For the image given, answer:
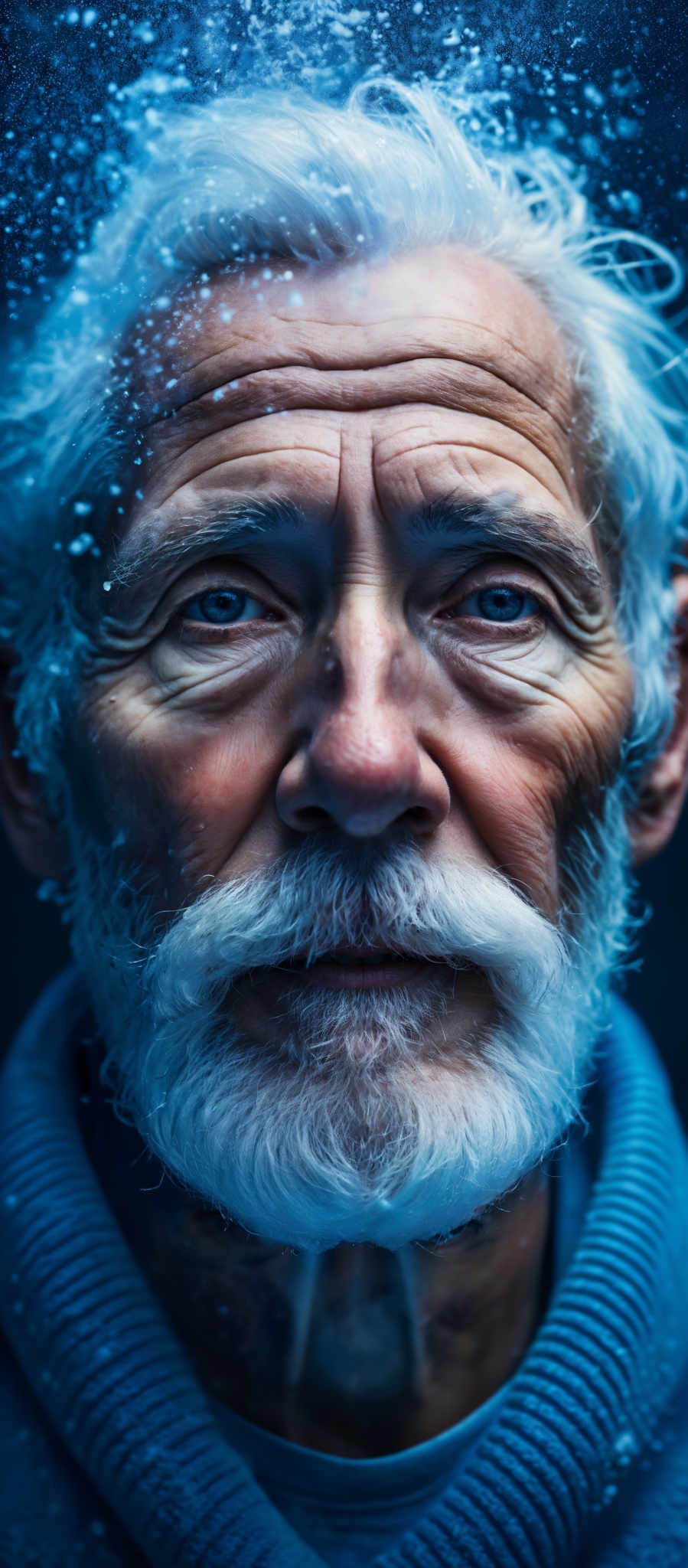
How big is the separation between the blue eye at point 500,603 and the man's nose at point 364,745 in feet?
0.30

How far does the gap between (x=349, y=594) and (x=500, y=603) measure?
0.59 ft

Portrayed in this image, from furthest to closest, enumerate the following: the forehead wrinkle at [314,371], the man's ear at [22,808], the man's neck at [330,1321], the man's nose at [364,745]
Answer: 1. the man's ear at [22,808]
2. the man's neck at [330,1321]
3. the forehead wrinkle at [314,371]
4. the man's nose at [364,745]

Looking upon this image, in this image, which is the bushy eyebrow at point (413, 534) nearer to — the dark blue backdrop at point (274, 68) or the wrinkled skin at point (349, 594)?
the wrinkled skin at point (349, 594)

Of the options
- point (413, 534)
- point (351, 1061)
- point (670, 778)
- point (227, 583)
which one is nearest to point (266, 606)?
point (227, 583)

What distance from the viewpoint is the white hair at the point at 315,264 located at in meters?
1.12

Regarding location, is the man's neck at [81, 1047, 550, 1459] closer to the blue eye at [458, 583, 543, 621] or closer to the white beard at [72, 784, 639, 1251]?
the white beard at [72, 784, 639, 1251]

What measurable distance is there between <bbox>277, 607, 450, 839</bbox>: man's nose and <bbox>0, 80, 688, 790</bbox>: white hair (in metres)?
0.29

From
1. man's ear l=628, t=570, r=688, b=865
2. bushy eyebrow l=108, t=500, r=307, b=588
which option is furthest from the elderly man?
man's ear l=628, t=570, r=688, b=865

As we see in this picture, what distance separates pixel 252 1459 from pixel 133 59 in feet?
4.30

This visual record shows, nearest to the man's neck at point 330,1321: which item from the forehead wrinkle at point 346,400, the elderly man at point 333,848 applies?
the elderly man at point 333,848

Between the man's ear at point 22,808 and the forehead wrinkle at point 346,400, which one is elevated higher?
the forehead wrinkle at point 346,400

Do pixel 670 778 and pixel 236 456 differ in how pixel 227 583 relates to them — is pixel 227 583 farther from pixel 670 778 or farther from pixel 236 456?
pixel 670 778

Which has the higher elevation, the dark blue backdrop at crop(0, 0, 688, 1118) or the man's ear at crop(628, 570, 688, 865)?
the dark blue backdrop at crop(0, 0, 688, 1118)

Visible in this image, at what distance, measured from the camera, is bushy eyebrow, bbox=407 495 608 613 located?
110 centimetres
